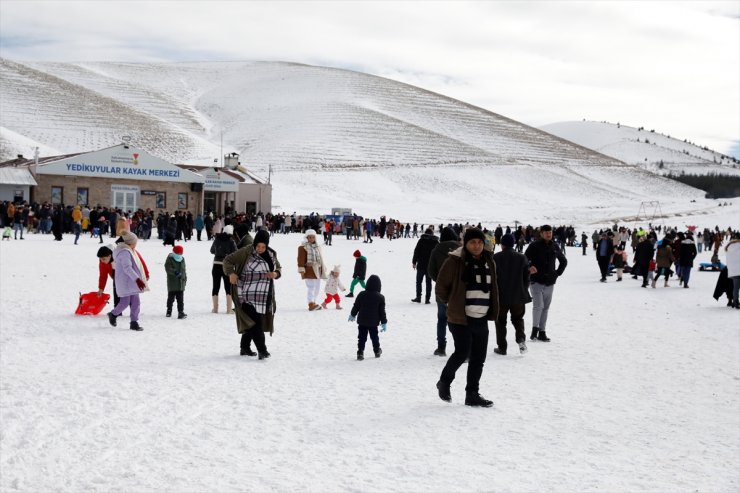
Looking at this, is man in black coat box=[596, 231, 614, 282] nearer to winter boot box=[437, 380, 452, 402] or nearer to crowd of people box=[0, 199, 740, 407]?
crowd of people box=[0, 199, 740, 407]

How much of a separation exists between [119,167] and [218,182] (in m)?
7.15

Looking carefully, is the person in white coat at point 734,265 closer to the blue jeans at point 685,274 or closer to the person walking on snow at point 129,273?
the blue jeans at point 685,274

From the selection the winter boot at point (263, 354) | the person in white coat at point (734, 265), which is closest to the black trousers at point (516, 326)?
the winter boot at point (263, 354)

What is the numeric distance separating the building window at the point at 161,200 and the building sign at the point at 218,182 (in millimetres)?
4351

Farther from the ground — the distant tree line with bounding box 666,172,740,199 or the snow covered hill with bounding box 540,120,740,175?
the snow covered hill with bounding box 540,120,740,175

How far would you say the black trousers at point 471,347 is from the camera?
6.32 metres

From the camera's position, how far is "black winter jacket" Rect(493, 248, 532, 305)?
8.80 meters

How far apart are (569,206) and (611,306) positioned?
70371 millimetres

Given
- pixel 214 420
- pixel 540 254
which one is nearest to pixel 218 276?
pixel 540 254

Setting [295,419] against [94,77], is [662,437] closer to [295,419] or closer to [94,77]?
[295,419]

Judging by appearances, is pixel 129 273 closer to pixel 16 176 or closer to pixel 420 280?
pixel 420 280

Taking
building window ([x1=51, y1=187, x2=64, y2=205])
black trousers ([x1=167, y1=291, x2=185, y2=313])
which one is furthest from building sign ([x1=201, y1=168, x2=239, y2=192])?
black trousers ([x1=167, y1=291, x2=185, y2=313])

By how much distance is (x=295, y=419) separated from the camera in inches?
239

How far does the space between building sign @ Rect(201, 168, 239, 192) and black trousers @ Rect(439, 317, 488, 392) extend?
1524 inches
